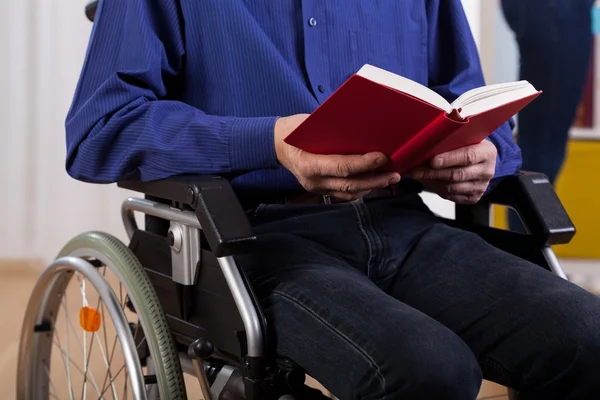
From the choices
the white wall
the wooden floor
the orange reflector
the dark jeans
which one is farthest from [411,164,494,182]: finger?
the white wall

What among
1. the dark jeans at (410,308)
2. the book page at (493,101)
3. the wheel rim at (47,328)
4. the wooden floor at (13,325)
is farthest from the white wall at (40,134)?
the book page at (493,101)

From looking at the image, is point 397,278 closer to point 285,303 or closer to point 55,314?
point 285,303

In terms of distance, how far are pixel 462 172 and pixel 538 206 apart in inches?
6.5

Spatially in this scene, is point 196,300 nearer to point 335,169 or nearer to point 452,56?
point 335,169

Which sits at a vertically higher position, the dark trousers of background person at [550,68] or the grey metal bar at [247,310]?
the dark trousers of background person at [550,68]

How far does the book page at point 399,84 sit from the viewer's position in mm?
761

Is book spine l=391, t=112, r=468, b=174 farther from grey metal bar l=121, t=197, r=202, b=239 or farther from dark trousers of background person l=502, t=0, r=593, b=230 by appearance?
dark trousers of background person l=502, t=0, r=593, b=230

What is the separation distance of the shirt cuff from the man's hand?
0.62 feet

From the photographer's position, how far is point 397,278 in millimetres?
1092

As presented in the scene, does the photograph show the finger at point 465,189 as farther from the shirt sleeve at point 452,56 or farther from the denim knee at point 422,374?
the denim knee at point 422,374

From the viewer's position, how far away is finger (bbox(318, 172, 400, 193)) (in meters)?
0.92

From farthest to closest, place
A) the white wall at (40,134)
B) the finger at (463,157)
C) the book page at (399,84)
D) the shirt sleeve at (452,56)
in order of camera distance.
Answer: the white wall at (40,134) < the shirt sleeve at (452,56) < the finger at (463,157) < the book page at (399,84)

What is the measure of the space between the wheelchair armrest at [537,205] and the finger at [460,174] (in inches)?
4.4

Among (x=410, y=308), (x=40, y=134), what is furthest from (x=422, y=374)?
(x=40, y=134)
